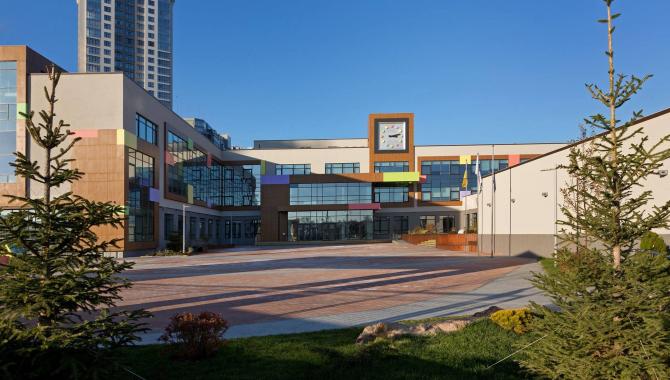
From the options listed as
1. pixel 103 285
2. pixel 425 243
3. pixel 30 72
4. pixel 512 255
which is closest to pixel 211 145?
pixel 30 72

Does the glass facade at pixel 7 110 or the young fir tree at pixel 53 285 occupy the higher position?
the glass facade at pixel 7 110

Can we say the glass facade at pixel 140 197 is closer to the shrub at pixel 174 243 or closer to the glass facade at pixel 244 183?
the shrub at pixel 174 243

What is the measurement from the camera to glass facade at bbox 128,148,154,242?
36.7 metres

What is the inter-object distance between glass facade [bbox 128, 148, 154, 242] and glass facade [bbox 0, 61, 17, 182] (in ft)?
29.4

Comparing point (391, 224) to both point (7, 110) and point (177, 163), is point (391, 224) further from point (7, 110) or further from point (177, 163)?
point (7, 110)

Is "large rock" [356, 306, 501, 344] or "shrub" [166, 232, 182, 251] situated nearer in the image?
"large rock" [356, 306, 501, 344]

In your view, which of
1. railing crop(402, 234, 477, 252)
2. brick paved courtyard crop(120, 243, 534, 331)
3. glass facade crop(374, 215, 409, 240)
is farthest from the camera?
glass facade crop(374, 215, 409, 240)

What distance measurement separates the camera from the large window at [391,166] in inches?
2726

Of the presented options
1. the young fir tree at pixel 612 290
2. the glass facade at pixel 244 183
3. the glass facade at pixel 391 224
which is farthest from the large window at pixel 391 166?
the young fir tree at pixel 612 290

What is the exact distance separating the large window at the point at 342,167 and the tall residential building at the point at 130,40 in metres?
78.6

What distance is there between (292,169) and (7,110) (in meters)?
40.4

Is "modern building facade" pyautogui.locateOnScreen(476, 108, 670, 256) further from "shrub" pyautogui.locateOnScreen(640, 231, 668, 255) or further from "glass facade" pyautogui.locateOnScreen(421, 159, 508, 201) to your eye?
"glass facade" pyautogui.locateOnScreen(421, 159, 508, 201)

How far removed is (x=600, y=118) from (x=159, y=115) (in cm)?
4471

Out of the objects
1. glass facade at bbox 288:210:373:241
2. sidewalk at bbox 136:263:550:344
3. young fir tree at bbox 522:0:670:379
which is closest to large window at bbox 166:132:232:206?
glass facade at bbox 288:210:373:241
